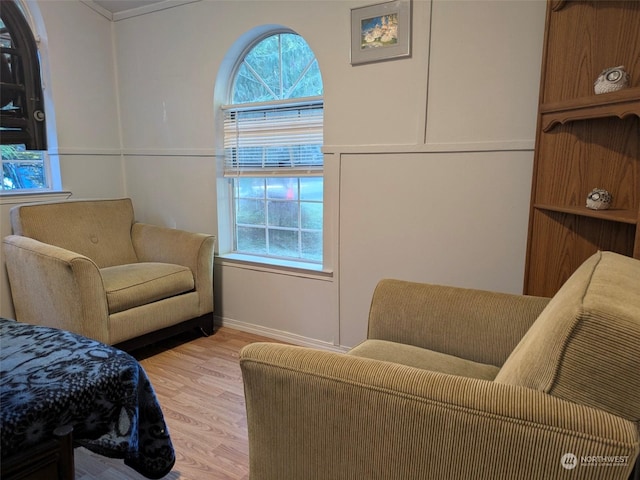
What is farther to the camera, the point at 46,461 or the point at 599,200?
the point at 599,200

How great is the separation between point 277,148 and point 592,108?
1.85 meters

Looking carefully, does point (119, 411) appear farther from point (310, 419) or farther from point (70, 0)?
point (70, 0)

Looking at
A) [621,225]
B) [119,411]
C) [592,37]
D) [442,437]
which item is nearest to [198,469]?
[119,411]

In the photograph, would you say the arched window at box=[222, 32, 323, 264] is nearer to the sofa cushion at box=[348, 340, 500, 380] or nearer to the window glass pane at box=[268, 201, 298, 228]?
the window glass pane at box=[268, 201, 298, 228]

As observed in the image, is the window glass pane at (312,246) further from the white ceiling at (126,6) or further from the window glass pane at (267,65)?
the white ceiling at (126,6)

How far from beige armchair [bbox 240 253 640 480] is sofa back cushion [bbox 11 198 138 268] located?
2223 mm

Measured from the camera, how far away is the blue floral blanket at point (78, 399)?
111cm

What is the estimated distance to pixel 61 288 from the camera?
2.29m

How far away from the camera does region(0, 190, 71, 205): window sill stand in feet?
9.50

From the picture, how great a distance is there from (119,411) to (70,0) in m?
3.06

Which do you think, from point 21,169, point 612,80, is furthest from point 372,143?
point 21,169

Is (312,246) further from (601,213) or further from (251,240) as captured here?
(601,213)

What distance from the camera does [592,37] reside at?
1559mm

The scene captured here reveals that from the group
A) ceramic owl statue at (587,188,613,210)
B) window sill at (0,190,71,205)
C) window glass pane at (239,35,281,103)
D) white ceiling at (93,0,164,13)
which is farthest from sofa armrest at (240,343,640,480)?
white ceiling at (93,0,164,13)
